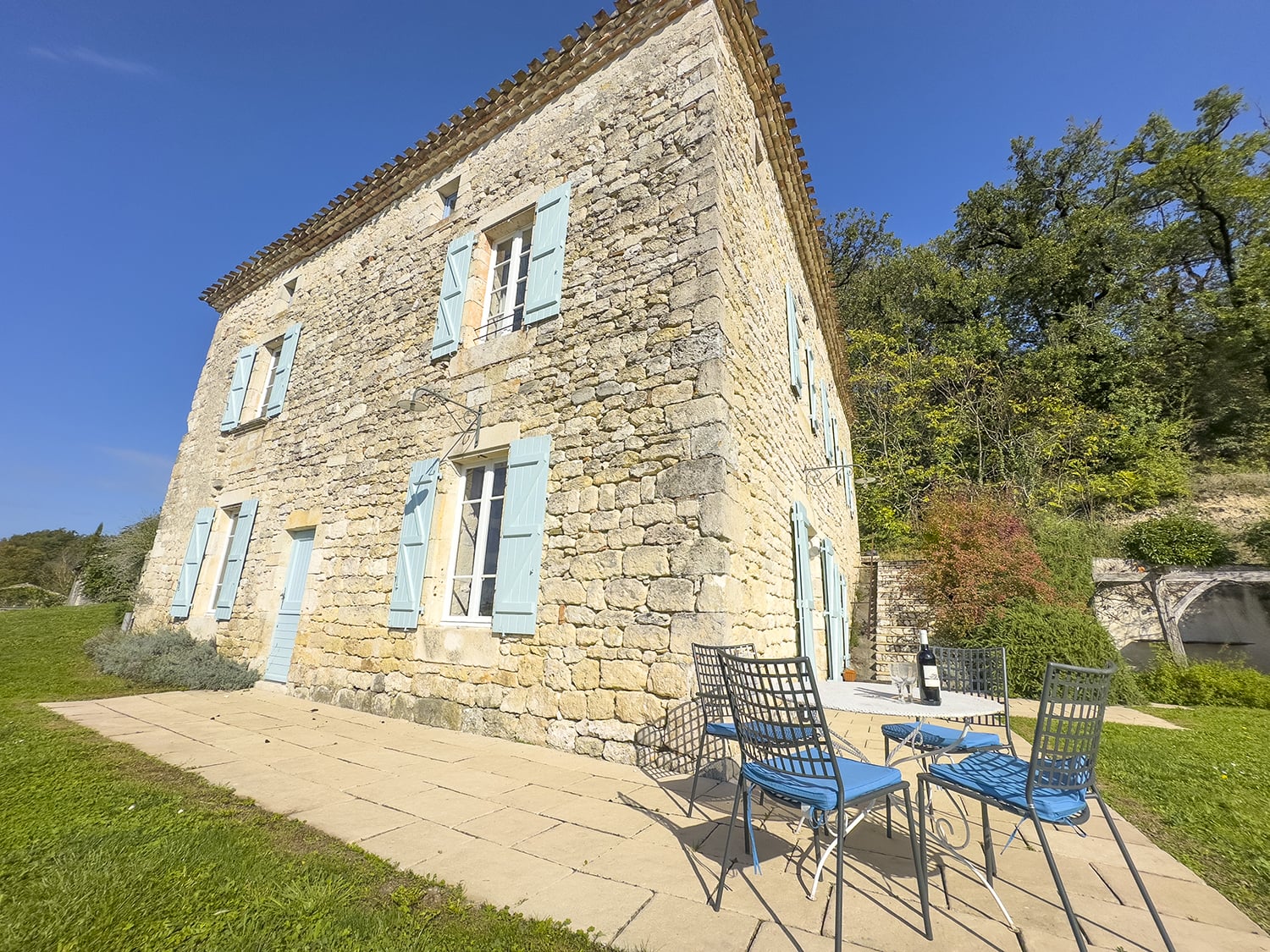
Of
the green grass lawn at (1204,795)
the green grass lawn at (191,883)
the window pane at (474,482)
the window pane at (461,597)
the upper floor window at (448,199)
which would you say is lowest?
the green grass lawn at (191,883)

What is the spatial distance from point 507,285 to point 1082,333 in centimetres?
1580

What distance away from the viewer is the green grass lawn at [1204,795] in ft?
7.02

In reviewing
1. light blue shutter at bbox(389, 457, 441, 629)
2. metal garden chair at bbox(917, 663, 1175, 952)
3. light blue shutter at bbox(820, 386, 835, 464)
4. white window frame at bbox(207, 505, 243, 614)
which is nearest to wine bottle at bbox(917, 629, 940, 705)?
metal garden chair at bbox(917, 663, 1175, 952)

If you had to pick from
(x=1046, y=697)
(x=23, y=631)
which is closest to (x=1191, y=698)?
(x=1046, y=697)

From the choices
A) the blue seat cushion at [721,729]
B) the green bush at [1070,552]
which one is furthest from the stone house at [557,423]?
the green bush at [1070,552]

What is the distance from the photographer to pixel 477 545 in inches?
185

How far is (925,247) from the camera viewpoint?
16.9 m

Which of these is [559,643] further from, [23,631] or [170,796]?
[23,631]

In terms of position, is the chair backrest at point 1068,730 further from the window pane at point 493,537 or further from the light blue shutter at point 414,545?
the light blue shutter at point 414,545

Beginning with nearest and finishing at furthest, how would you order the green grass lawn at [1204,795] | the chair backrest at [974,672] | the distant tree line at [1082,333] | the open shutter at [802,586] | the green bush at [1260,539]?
1. the green grass lawn at [1204,795]
2. the chair backrest at [974,672]
3. the open shutter at [802,586]
4. the green bush at [1260,539]
5. the distant tree line at [1082,333]

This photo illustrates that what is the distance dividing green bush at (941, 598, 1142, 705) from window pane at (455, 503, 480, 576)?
681cm

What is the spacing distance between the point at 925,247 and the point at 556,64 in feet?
52.5

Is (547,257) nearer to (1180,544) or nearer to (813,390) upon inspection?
(813,390)

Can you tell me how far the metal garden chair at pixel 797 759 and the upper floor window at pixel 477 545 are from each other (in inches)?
118
